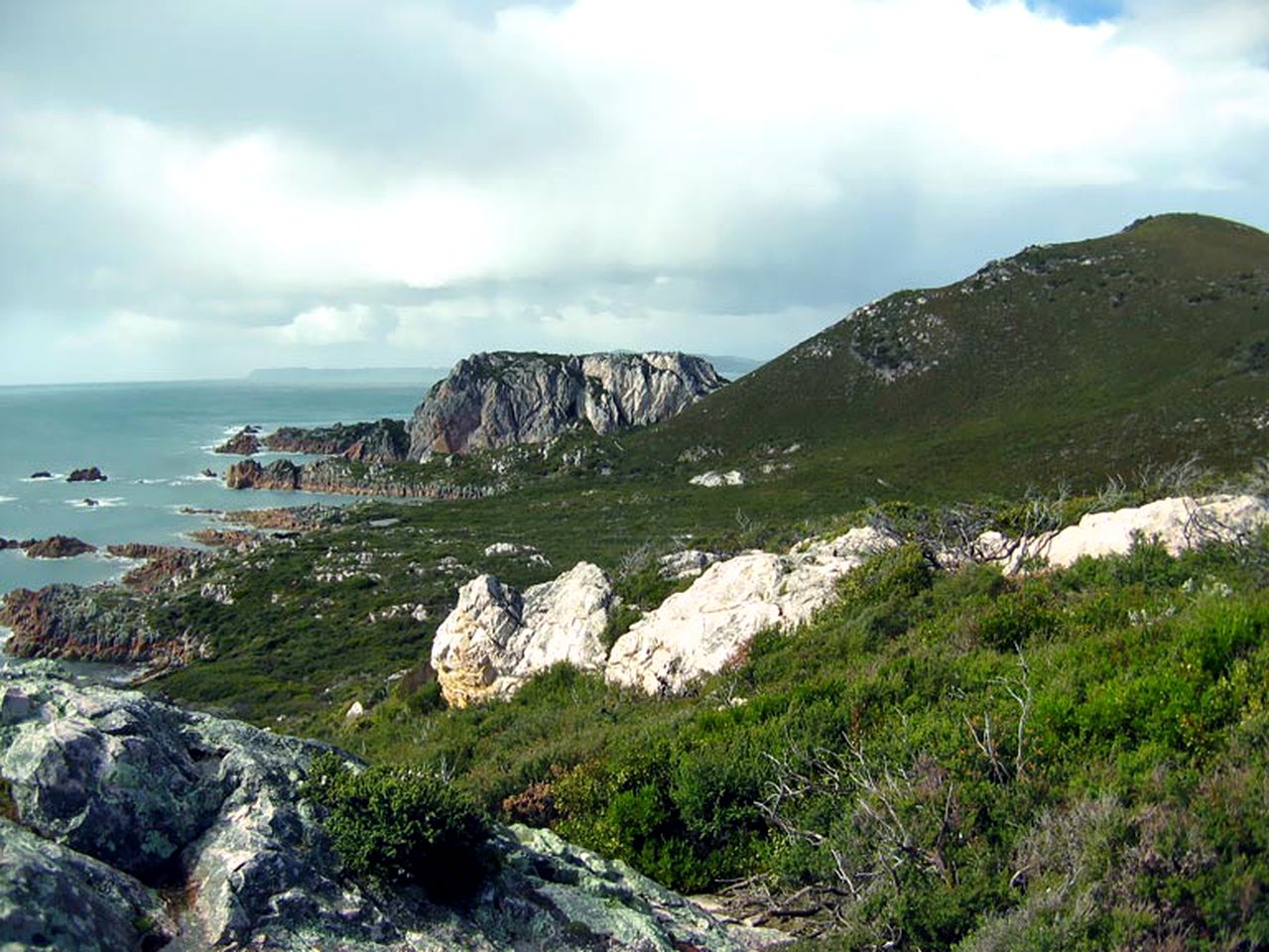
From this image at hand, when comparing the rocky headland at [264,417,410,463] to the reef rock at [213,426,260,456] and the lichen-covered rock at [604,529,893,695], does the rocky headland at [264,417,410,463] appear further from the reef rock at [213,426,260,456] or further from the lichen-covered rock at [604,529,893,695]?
the lichen-covered rock at [604,529,893,695]

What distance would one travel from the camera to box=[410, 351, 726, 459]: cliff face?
138500 millimetres

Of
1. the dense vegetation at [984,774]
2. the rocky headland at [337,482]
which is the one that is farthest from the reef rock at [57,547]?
the dense vegetation at [984,774]

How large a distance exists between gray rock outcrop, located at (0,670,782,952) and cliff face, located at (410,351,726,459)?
130 meters

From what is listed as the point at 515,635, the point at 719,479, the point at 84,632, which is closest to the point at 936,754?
the point at 515,635

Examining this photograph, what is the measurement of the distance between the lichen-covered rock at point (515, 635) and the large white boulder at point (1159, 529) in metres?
9.12

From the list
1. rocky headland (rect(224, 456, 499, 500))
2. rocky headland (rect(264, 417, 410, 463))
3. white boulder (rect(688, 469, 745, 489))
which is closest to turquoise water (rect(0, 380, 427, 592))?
rocky headland (rect(224, 456, 499, 500))

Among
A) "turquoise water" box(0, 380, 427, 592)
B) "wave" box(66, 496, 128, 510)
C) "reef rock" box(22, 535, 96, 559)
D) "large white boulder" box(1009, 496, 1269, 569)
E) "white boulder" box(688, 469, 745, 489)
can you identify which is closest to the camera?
"large white boulder" box(1009, 496, 1269, 569)

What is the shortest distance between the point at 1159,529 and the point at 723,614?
7.46m

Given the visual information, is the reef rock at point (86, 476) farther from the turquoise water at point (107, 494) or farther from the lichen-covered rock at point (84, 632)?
the lichen-covered rock at point (84, 632)

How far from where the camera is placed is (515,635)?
1930cm

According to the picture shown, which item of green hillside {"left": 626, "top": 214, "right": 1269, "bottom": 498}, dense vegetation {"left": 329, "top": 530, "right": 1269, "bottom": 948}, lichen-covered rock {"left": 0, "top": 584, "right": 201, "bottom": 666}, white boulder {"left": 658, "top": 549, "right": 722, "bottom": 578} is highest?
green hillside {"left": 626, "top": 214, "right": 1269, "bottom": 498}

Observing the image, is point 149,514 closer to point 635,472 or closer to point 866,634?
point 635,472

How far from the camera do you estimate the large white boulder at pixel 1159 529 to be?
472 inches

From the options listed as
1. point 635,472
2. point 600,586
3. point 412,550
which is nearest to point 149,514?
point 412,550
